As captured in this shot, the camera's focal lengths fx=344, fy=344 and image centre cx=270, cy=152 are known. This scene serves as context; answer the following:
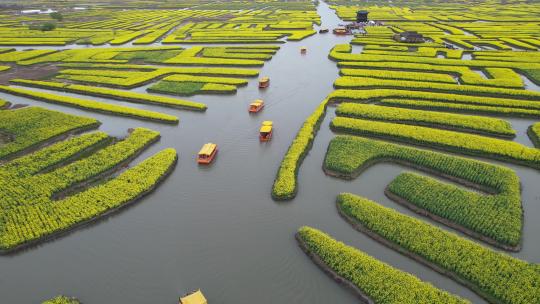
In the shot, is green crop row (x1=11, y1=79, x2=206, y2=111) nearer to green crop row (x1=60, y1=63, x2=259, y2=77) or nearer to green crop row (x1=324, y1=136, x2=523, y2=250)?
→ green crop row (x1=60, y1=63, x2=259, y2=77)

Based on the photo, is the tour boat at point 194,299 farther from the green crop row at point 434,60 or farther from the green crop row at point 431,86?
the green crop row at point 434,60

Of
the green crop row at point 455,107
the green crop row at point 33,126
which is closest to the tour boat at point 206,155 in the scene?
the green crop row at point 33,126

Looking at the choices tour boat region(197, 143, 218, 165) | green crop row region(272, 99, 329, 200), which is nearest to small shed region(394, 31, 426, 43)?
green crop row region(272, 99, 329, 200)

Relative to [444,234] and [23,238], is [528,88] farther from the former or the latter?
[23,238]

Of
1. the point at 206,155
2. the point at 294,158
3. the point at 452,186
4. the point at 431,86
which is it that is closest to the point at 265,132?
the point at 294,158

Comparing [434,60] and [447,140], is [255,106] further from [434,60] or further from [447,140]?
[434,60]

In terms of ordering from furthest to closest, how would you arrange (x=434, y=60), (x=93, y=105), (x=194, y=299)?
(x=434, y=60)
(x=93, y=105)
(x=194, y=299)
